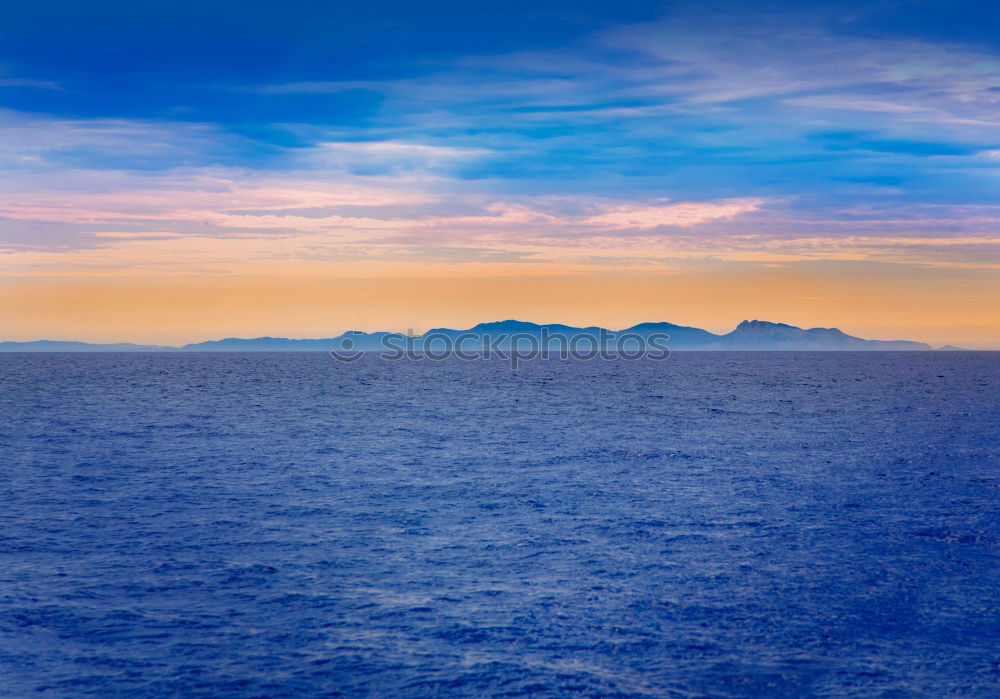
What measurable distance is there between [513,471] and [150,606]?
25471 millimetres

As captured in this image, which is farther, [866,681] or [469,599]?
[469,599]

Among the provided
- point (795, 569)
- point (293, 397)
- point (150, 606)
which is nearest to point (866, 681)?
point (795, 569)

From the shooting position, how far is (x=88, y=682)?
15953 millimetres

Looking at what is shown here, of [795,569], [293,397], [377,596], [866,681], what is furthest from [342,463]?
[293,397]

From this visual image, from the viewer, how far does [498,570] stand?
23906 millimetres

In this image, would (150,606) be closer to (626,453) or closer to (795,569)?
(795,569)

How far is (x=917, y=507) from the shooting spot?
3388 centimetres

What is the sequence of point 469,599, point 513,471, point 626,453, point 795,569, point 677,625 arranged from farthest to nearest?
point 626,453 < point 513,471 < point 795,569 < point 469,599 < point 677,625

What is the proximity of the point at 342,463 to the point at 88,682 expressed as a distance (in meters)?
31.4

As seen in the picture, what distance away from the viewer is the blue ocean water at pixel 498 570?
16.6 meters

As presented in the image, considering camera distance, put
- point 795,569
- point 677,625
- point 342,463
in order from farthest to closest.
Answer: point 342,463
point 795,569
point 677,625

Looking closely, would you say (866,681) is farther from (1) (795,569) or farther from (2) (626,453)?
(2) (626,453)

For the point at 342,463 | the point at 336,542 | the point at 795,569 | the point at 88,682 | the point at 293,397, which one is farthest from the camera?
the point at 293,397

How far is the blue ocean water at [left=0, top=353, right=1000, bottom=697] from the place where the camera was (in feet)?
54.5
